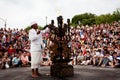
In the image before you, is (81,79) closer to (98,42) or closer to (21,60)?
(21,60)

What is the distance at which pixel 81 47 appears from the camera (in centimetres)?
2177

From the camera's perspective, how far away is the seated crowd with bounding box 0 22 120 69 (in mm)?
17312

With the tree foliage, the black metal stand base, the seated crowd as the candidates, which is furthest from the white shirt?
the tree foliage

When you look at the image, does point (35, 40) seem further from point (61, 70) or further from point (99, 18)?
point (99, 18)

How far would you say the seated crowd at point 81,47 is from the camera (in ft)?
56.8

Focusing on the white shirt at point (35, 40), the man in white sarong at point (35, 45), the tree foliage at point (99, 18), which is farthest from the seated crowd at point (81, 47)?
the tree foliage at point (99, 18)

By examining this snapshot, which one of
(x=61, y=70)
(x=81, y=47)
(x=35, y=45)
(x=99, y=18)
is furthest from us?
(x=99, y=18)

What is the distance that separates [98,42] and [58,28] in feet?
39.0

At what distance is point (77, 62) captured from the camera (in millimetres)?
18844

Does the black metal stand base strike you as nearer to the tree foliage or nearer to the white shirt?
the white shirt

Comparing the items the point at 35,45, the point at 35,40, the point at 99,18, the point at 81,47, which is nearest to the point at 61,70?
the point at 35,45

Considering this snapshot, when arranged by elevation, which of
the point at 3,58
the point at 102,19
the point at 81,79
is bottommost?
the point at 81,79

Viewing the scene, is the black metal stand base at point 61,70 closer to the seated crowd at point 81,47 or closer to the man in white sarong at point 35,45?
the man in white sarong at point 35,45

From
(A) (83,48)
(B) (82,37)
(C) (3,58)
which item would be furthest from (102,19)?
(C) (3,58)
